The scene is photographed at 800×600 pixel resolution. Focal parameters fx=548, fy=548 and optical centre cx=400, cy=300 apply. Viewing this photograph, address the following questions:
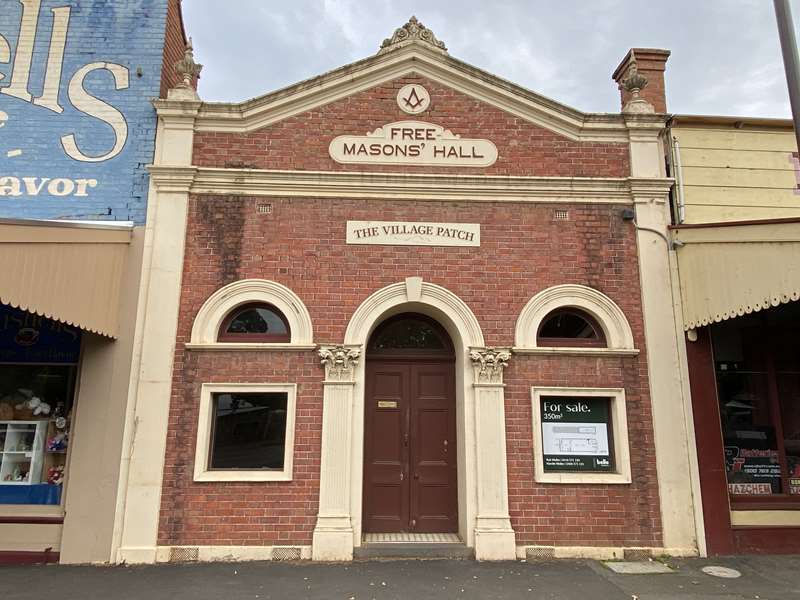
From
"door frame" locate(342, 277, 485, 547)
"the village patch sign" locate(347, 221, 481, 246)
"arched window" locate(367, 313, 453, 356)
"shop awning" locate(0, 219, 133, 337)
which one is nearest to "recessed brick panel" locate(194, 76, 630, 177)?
"the village patch sign" locate(347, 221, 481, 246)

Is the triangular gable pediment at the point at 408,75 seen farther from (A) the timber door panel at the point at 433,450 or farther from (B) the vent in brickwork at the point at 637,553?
(B) the vent in brickwork at the point at 637,553

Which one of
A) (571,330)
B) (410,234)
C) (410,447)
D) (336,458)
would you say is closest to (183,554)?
(336,458)

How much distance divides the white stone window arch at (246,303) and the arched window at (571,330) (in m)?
3.26

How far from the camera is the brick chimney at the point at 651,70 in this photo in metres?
8.83

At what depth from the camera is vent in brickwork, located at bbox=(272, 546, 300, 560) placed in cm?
672

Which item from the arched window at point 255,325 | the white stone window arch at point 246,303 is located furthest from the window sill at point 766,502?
the arched window at point 255,325

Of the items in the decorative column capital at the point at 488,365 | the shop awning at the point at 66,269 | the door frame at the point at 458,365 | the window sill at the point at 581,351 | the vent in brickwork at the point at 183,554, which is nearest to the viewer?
the shop awning at the point at 66,269

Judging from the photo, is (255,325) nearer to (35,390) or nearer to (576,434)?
(35,390)

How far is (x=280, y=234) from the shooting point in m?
7.62

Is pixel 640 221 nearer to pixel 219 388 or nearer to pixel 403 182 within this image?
pixel 403 182

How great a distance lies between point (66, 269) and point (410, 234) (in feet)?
14.1

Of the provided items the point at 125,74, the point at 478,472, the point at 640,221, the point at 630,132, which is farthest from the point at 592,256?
the point at 125,74

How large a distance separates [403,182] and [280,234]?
73.9 inches

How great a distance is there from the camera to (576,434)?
732 centimetres
